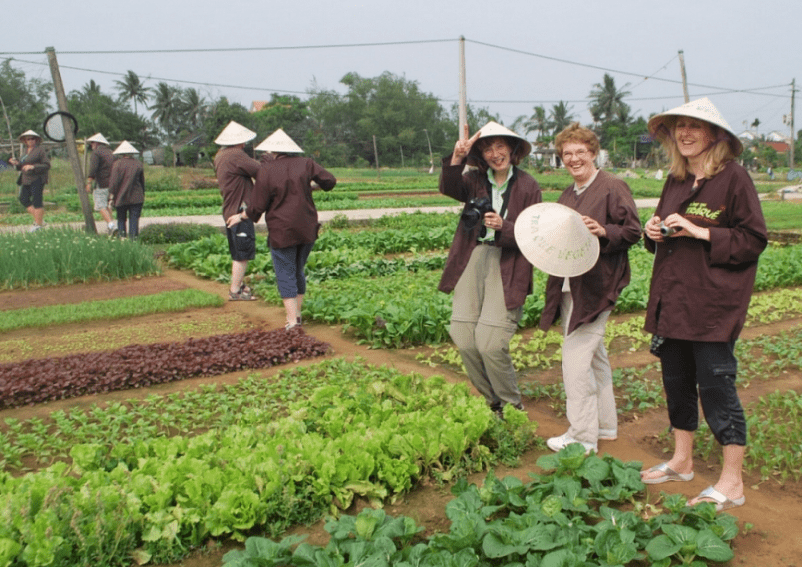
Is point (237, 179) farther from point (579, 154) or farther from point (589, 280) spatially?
point (589, 280)

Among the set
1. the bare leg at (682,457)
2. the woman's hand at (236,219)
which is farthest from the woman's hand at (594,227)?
the woman's hand at (236,219)

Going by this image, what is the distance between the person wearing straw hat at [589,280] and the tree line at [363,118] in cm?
5965

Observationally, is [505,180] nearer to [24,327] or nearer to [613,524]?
[613,524]

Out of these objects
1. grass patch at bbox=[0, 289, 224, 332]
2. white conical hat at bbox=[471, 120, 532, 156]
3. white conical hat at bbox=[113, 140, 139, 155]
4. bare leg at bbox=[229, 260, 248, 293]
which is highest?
white conical hat at bbox=[113, 140, 139, 155]

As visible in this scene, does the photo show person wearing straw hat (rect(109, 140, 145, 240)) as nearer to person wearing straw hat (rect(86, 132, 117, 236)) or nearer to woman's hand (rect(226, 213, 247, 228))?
person wearing straw hat (rect(86, 132, 117, 236))

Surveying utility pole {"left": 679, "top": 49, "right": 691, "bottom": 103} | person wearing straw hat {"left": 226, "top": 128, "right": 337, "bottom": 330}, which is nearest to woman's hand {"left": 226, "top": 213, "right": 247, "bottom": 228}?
person wearing straw hat {"left": 226, "top": 128, "right": 337, "bottom": 330}

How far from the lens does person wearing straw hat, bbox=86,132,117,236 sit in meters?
12.9

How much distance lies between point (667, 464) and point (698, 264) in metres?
1.17

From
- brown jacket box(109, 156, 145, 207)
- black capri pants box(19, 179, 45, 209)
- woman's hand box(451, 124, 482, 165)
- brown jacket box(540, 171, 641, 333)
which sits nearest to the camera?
brown jacket box(540, 171, 641, 333)

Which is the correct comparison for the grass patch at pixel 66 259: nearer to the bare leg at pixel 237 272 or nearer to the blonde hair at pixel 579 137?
the bare leg at pixel 237 272

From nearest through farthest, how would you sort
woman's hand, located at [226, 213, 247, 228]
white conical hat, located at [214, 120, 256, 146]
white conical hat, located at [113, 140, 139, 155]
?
woman's hand, located at [226, 213, 247, 228], white conical hat, located at [214, 120, 256, 146], white conical hat, located at [113, 140, 139, 155]

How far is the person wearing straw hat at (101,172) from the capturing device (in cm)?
1288

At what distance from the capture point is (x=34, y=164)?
14.2 meters

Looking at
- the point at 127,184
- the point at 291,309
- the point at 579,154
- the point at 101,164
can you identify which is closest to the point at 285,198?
the point at 291,309
